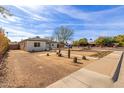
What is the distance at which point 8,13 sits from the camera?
17.7ft

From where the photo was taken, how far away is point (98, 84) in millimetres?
6527

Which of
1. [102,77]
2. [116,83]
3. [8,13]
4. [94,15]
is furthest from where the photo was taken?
[94,15]

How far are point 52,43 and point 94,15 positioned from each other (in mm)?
27929
